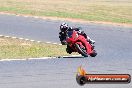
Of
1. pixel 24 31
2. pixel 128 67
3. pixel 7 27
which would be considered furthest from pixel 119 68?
pixel 7 27

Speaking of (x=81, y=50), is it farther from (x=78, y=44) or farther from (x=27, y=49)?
(x=27, y=49)

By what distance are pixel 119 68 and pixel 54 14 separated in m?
24.2

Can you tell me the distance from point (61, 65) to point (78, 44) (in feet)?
21.4

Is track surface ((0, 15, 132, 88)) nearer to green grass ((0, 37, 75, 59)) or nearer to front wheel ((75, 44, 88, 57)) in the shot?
green grass ((0, 37, 75, 59))

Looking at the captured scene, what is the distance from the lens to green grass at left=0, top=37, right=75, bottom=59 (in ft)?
64.2

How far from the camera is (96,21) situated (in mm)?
37312

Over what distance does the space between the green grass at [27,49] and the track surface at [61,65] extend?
4.46 feet

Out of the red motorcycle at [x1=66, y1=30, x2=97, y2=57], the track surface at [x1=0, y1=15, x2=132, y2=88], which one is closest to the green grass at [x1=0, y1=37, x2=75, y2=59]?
the track surface at [x1=0, y1=15, x2=132, y2=88]

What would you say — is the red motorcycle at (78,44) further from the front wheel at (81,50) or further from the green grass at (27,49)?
the green grass at (27,49)

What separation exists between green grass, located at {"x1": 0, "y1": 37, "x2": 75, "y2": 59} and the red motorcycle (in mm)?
8482

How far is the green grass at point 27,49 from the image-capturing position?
19.6 meters

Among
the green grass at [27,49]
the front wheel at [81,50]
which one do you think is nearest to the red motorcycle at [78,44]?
the front wheel at [81,50]

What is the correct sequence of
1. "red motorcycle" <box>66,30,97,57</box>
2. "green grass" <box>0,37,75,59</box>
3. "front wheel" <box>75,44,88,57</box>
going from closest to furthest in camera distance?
"red motorcycle" <box>66,30,97,57</box>, "front wheel" <box>75,44,88,57</box>, "green grass" <box>0,37,75,59</box>

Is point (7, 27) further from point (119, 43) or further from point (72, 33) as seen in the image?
point (72, 33)
